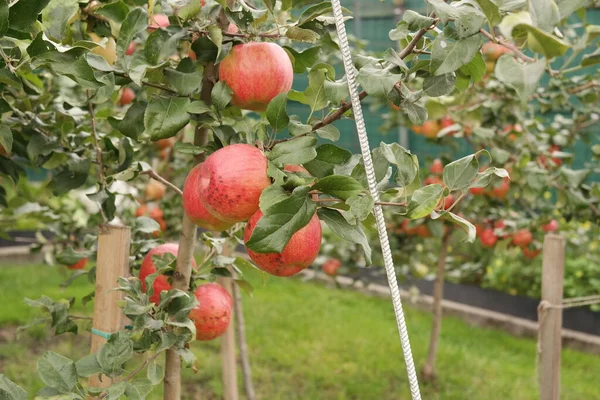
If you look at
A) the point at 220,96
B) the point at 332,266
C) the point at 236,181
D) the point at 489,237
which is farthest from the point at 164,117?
the point at 332,266

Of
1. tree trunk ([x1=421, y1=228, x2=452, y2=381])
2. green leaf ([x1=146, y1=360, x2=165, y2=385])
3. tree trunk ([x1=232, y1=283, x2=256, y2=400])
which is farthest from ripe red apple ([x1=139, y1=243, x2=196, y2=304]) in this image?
tree trunk ([x1=421, y1=228, x2=452, y2=381])

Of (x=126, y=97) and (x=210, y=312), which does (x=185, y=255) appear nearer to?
(x=210, y=312)

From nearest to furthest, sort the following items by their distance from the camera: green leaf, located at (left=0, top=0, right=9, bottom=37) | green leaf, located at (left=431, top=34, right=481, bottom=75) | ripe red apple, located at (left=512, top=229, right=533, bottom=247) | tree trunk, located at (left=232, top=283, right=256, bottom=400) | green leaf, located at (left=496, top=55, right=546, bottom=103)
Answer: green leaf, located at (left=496, top=55, right=546, bottom=103), green leaf, located at (left=431, top=34, right=481, bottom=75), green leaf, located at (left=0, top=0, right=9, bottom=37), tree trunk, located at (left=232, top=283, right=256, bottom=400), ripe red apple, located at (left=512, top=229, right=533, bottom=247)

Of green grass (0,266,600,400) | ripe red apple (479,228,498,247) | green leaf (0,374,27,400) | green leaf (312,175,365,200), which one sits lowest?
green grass (0,266,600,400)

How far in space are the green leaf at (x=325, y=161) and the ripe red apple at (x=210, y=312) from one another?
369 millimetres

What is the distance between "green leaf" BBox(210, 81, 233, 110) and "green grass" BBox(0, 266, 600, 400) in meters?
1.96

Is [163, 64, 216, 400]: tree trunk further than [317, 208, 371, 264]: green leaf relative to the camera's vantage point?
Yes

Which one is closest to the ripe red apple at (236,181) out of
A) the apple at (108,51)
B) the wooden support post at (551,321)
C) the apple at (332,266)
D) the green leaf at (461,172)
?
the green leaf at (461,172)

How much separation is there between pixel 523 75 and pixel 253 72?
483 millimetres

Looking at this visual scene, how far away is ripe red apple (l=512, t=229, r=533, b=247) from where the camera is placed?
2534 millimetres

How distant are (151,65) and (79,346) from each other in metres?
2.61

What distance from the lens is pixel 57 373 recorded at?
0.90 meters

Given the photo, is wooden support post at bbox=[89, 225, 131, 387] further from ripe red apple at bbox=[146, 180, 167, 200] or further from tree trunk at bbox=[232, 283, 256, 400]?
ripe red apple at bbox=[146, 180, 167, 200]

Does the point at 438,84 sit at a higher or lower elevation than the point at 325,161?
higher
